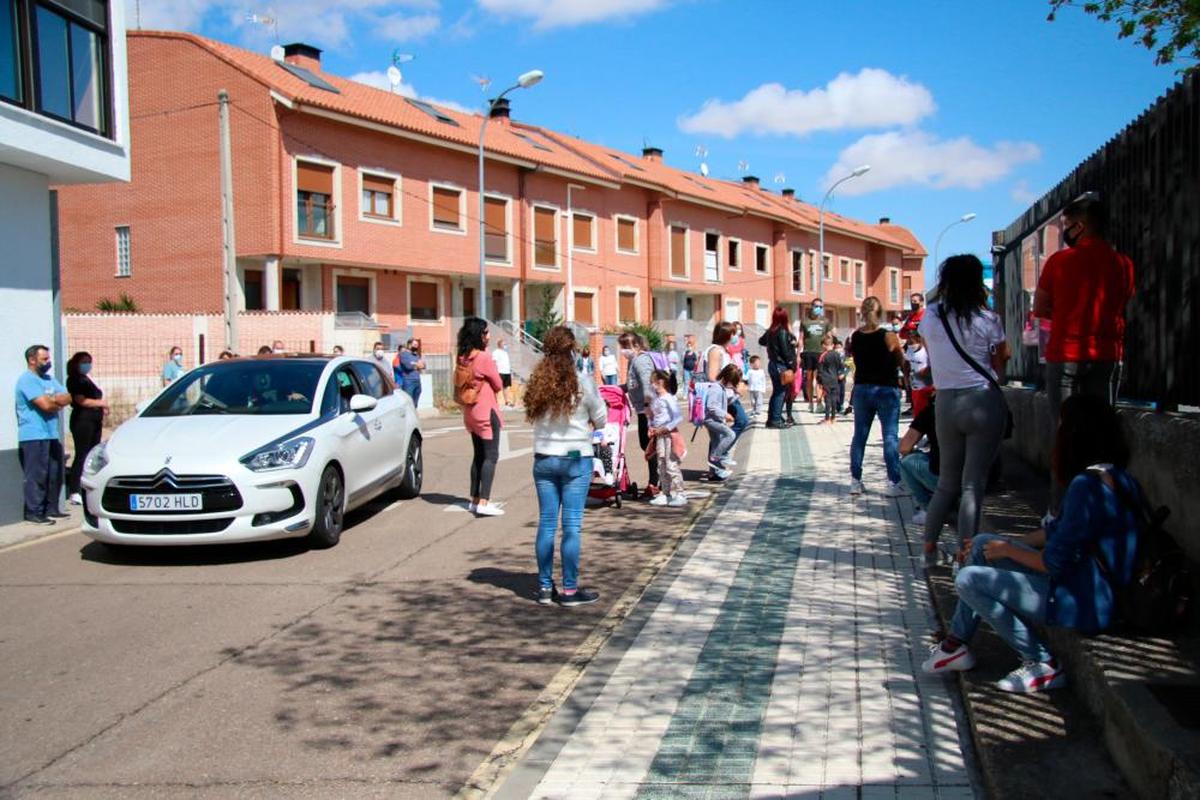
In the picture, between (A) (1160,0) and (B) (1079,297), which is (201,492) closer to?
(B) (1079,297)

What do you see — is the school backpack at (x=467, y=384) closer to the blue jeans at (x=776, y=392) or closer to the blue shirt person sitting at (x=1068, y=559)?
the blue shirt person sitting at (x=1068, y=559)

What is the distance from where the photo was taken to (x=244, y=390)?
9.38 m

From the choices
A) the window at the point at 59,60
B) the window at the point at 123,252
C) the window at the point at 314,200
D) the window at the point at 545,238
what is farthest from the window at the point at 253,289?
the window at the point at 59,60

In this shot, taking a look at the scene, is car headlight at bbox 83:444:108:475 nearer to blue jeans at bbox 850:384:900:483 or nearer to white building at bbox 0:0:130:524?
white building at bbox 0:0:130:524

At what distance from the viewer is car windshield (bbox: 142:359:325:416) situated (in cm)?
916

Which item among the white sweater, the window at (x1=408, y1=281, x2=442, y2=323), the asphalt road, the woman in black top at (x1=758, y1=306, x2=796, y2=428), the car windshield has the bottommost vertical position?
the asphalt road

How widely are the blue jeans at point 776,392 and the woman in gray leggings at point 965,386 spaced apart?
9931 millimetres

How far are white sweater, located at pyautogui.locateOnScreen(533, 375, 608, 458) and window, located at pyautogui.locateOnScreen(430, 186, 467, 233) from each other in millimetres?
26647

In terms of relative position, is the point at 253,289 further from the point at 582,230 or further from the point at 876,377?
the point at 876,377

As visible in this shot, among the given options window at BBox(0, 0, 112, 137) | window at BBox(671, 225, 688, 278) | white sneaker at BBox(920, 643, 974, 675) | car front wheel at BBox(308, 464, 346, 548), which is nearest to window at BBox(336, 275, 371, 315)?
window at BBox(0, 0, 112, 137)

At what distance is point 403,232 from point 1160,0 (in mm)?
24503

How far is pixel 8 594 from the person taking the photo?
24.2ft

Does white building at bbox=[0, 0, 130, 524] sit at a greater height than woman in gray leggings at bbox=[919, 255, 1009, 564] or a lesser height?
greater

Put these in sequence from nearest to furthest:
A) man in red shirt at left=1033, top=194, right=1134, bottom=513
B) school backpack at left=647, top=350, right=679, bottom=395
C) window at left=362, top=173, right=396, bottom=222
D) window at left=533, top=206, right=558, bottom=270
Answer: man in red shirt at left=1033, top=194, right=1134, bottom=513
school backpack at left=647, top=350, right=679, bottom=395
window at left=362, top=173, right=396, bottom=222
window at left=533, top=206, right=558, bottom=270
